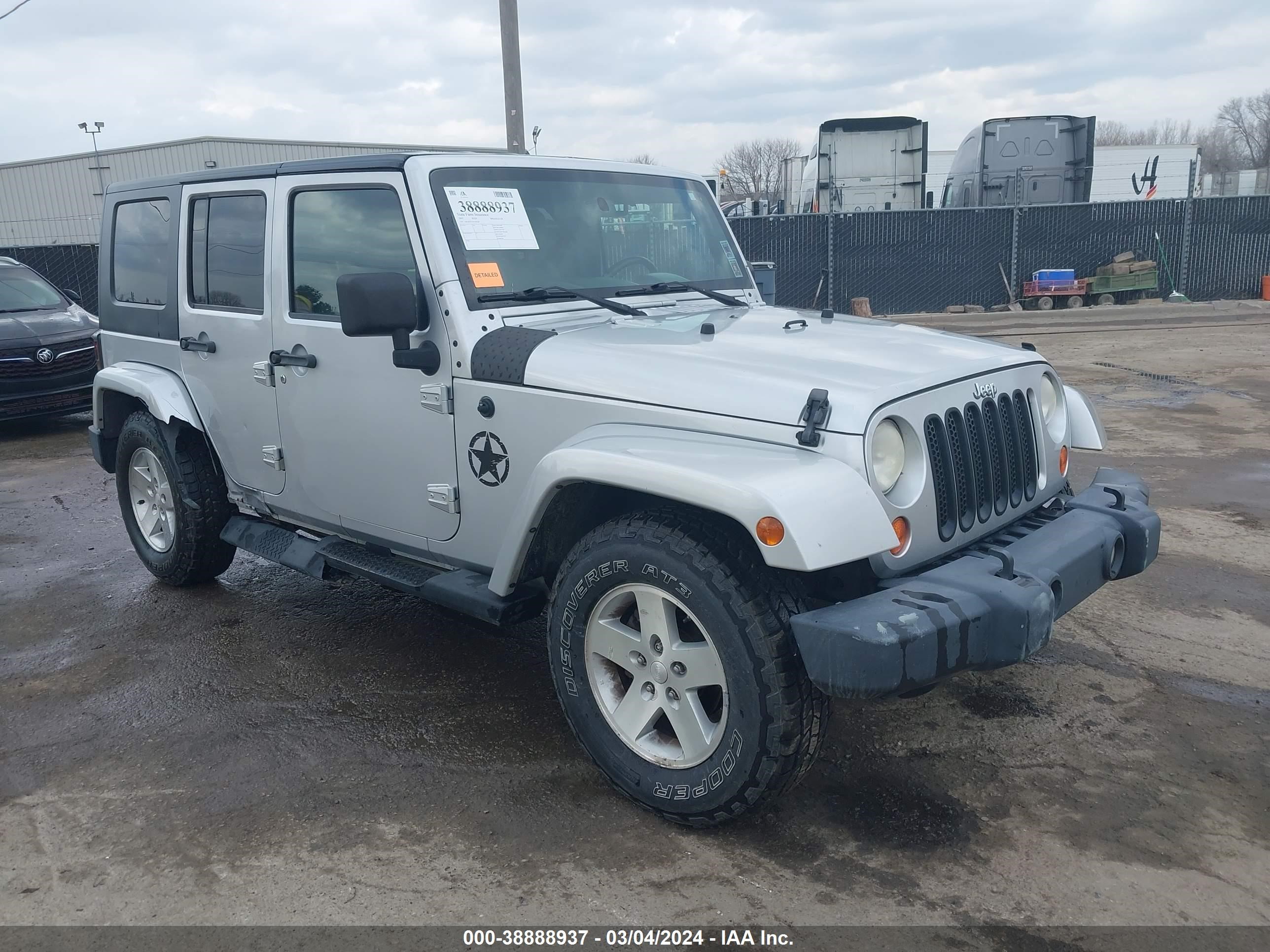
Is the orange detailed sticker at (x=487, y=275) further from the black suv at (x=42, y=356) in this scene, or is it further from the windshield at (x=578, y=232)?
the black suv at (x=42, y=356)

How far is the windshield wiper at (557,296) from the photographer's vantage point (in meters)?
3.53

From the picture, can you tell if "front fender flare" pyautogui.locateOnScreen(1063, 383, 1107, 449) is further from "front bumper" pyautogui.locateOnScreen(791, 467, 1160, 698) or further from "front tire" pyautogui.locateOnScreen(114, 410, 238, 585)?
"front tire" pyautogui.locateOnScreen(114, 410, 238, 585)

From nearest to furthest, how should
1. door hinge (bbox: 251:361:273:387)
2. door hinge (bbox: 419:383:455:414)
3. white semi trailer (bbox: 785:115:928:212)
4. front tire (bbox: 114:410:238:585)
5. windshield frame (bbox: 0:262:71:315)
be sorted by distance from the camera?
door hinge (bbox: 419:383:455:414) → door hinge (bbox: 251:361:273:387) → front tire (bbox: 114:410:238:585) → windshield frame (bbox: 0:262:71:315) → white semi trailer (bbox: 785:115:928:212)

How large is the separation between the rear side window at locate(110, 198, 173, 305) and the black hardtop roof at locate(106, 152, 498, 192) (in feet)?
0.35

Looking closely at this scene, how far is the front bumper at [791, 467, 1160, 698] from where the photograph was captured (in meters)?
2.48

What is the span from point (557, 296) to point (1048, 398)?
5.88 feet

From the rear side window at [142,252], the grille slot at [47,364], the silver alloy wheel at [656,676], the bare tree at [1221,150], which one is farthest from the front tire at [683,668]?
the bare tree at [1221,150]

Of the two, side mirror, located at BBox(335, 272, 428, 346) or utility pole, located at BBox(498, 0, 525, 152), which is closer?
side mirror, located at BBox(335, 272, 428, 346)

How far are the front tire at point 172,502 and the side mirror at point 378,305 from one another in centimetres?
189

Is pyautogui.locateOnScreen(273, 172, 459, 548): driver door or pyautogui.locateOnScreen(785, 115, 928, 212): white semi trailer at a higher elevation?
pyautogui.locateOnScreen(785, 115, 928, 212): white semi trailer

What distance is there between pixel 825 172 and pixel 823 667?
69.2 ft

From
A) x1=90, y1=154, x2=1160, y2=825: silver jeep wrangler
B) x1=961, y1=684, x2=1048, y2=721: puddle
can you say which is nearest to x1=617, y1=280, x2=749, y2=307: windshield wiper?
x1=90, y1=154, x2=1160, y2=825: silver jeep wrangler

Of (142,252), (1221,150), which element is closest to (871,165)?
(142,252)

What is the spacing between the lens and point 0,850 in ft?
9.87
